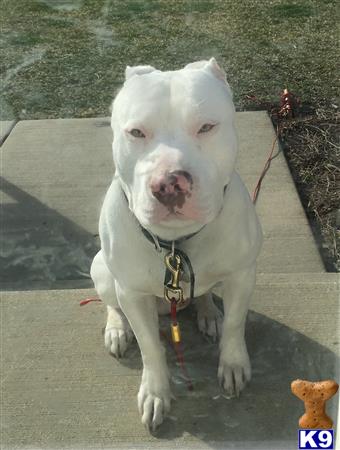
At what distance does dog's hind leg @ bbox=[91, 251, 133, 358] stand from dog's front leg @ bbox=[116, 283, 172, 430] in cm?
24

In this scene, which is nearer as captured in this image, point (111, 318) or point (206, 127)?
point (206, 127)

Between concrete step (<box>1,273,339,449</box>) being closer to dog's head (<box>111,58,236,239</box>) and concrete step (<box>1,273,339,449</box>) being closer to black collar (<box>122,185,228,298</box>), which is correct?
black collar (<box>122,185,228,298</box>)

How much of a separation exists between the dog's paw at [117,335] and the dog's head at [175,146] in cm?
94

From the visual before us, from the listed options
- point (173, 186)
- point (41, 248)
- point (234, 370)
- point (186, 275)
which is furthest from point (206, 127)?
point (41, 248)

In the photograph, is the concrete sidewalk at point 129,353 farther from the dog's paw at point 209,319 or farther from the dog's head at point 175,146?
the dog's head at point 175,146

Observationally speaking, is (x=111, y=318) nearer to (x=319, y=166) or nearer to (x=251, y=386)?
(x=251, y=386)

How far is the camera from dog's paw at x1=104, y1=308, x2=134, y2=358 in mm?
2701

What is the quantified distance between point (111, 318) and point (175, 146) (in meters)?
1.25

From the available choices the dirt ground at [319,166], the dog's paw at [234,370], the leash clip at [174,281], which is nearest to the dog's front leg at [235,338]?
the dog's paw at [234,370]

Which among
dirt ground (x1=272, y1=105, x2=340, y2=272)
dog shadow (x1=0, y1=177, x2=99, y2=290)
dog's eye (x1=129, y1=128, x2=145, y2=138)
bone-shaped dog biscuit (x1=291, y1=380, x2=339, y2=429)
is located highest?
dog's eye (x1=129, y1=128, x2=145, y2=138)

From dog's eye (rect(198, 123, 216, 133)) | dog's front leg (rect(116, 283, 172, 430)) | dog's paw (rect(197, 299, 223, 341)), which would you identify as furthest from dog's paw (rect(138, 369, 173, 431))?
dog's eye (rect(198, 123, 216, 133))

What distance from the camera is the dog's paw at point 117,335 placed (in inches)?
106

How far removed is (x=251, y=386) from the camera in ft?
8.31

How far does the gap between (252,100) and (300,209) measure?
68.6 inches
